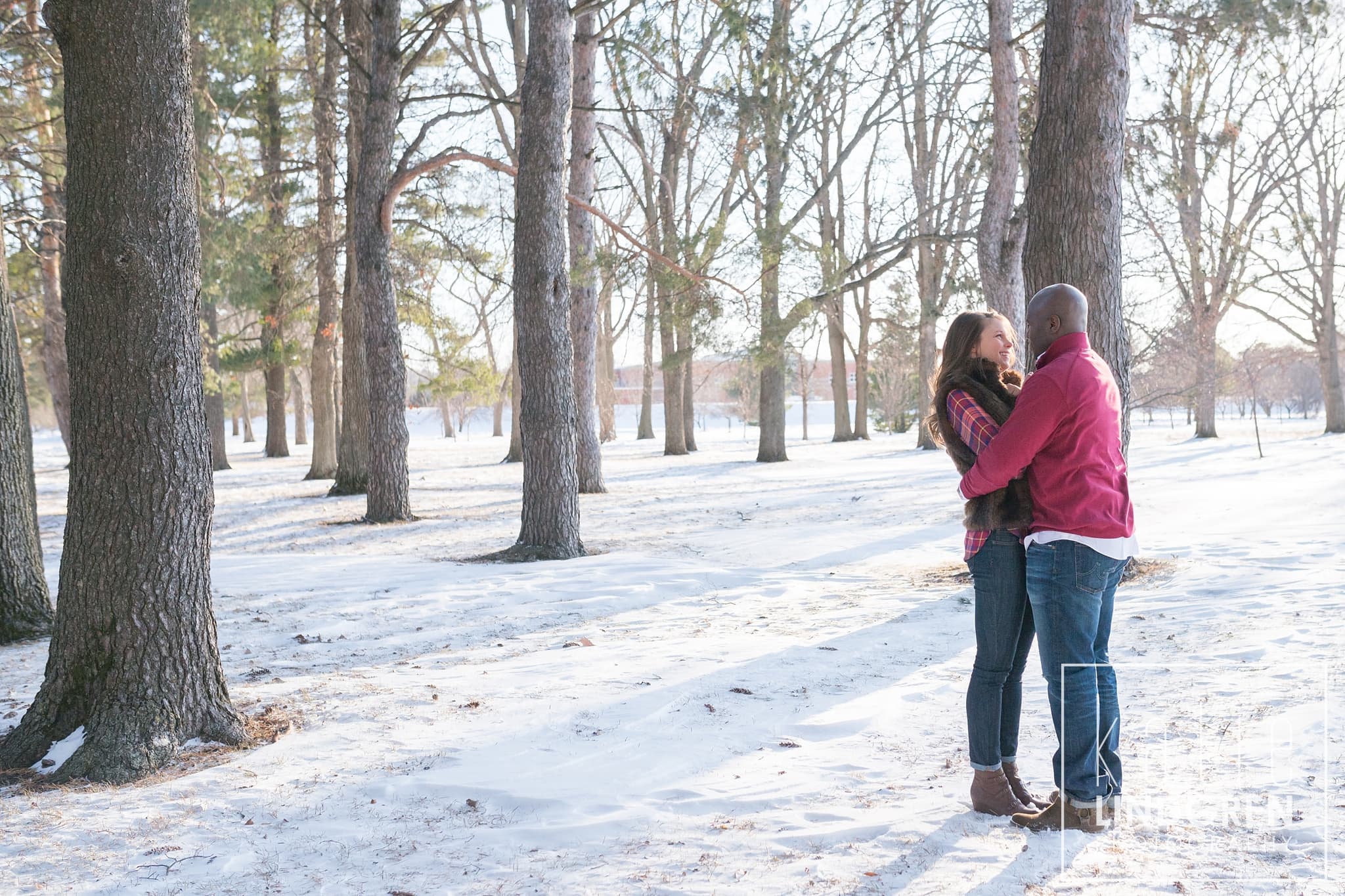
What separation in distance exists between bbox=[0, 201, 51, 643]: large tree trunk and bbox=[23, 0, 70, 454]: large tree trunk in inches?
288

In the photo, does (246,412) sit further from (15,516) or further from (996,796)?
(996,796)

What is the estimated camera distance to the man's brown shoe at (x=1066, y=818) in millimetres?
3027

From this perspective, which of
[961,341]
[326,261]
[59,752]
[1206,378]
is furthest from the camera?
[1206,378]

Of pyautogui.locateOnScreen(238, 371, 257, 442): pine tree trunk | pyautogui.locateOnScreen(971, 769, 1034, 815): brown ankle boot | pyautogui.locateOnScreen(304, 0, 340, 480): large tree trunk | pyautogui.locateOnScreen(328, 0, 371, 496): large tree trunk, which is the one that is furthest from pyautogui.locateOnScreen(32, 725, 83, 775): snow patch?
pyautogui.locateOnScreen(238, 371, 257, 442): pine tree trunk

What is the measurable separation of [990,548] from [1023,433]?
15.5 inches

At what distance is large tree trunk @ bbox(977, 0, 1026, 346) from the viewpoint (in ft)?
36.7

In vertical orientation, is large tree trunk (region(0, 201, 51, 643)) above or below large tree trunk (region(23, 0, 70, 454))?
below

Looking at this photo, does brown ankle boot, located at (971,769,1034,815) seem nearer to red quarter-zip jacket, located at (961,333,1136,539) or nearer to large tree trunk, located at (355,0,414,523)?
red quarter-zip jacket, located at (961,333,1136,539)

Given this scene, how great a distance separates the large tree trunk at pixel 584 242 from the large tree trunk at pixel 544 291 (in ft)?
16.0

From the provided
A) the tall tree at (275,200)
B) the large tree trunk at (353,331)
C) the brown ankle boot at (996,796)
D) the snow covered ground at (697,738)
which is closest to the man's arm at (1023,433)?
the brown ankle boot at (996,796)

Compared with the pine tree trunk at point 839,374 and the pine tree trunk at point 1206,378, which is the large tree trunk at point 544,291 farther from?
the pine tree trunk at point 1206,378

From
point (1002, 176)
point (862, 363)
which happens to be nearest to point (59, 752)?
point (1002, 176)

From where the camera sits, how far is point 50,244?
1934 cm

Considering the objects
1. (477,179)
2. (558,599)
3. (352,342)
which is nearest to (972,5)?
(477,179)
